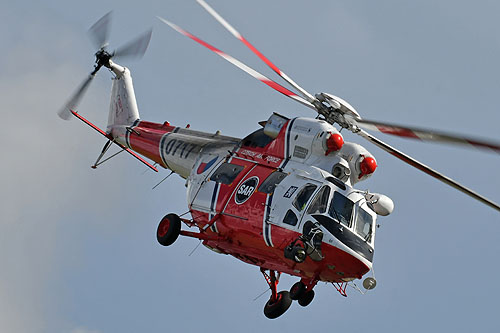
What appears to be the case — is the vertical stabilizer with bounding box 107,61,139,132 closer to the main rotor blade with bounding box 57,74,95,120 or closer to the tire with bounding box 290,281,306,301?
the main rotor blade with bounding box 57,74,95,120

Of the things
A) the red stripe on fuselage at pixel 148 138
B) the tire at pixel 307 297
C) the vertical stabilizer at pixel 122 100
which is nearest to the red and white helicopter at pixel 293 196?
the tire at pixel 307 297

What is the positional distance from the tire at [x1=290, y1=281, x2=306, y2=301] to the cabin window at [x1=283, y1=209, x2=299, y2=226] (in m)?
2.05

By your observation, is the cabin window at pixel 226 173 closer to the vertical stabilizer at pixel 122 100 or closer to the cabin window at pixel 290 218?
the cabin window at pixel 290 218

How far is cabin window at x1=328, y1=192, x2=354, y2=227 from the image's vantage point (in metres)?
18.2

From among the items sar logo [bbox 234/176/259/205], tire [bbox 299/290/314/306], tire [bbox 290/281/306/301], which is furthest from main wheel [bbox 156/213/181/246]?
tire [bbox 299/290/314/306]

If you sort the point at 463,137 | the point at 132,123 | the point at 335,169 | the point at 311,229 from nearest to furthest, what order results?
the point at 463,137 → the point at 311,229 → the point at 335,169 → the point at 132,123

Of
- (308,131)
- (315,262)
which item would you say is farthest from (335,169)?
(315,262)

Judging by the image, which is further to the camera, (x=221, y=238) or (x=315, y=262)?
(x=221, y=238)

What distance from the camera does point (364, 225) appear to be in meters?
18.6

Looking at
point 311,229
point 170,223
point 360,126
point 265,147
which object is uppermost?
point 360,126

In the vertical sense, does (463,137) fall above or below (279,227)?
above

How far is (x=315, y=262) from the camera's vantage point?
1814 centimetres

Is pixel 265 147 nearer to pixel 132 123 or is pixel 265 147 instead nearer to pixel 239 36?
pixel 239 36

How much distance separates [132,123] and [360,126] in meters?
9.60
